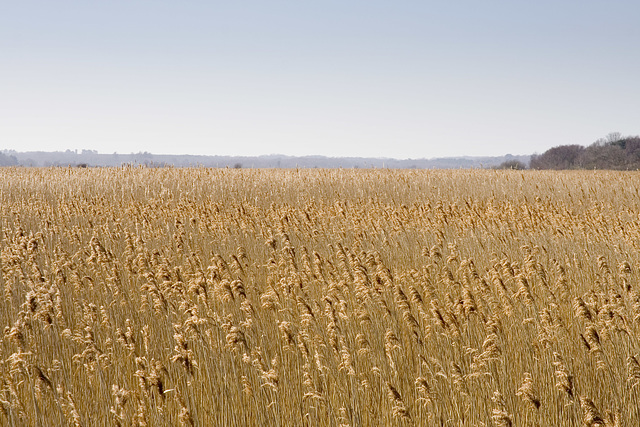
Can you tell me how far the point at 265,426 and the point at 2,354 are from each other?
2.63 m

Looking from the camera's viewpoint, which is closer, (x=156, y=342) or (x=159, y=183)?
(x=156, y=342)

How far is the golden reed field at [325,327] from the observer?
3633 millimetres

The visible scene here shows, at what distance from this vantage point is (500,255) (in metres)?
7.94

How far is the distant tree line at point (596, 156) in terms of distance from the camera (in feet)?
174

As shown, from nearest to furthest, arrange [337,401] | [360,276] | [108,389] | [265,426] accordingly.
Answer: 1. [265,426]
2. [337,401]
3. [108,389]
4. [360,276]

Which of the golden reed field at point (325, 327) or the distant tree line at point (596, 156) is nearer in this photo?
the golden reed field at point (325, 327)

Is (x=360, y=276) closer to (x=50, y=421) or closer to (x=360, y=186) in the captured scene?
(x=50, y=421)

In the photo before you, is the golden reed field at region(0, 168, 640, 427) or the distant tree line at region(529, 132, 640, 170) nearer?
the golden reed field at region(0, 168, 640, 427)

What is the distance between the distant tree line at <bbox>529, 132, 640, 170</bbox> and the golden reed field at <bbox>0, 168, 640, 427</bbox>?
4677 centimetres

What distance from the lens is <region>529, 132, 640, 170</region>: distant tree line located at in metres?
53.2

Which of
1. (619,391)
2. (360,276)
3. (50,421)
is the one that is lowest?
(50,421)

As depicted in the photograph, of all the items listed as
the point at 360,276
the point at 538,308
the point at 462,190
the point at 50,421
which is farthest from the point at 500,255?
the point at 462,190

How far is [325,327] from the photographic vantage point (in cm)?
513

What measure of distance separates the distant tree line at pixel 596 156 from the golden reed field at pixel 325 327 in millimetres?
46769
